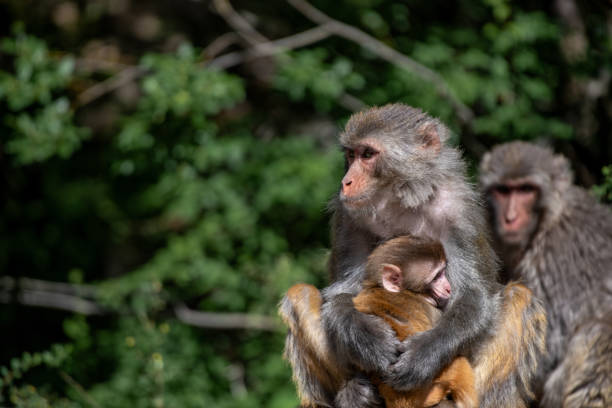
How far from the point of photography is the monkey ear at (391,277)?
3.89 m

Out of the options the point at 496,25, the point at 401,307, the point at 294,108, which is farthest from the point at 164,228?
the point at 401,307

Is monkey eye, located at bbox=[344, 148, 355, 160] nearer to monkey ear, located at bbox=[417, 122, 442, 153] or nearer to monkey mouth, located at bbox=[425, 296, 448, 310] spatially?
monkey ear, located at bbox=[417, 122, 442, 153]

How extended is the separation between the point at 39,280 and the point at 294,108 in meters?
3.43

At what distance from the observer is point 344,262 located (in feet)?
14.5

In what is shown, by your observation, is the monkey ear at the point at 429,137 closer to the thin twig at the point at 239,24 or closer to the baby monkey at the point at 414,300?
the baby monkey at the point at 414,300

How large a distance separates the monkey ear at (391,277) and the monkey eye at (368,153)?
0.68 metres

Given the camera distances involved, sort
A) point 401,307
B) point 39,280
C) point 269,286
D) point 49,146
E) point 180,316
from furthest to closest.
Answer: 1. point 39,280
2. point 180,316
3. point 269,286
4. point 49,146
5. point 401,307

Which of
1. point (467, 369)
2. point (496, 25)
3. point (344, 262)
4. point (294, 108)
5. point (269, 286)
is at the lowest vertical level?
point (467, 369)

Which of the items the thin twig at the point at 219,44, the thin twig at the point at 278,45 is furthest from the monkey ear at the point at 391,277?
the thin twig at the point at 219,44

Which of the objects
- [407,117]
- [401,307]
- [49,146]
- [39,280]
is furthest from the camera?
[39,280]

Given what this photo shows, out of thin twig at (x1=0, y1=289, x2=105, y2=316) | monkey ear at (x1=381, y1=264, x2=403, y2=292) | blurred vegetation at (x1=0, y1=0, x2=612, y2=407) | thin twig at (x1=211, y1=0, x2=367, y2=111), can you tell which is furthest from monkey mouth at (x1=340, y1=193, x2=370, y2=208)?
thin twig at (x1=0, y1=289, x2=105, y2=316)

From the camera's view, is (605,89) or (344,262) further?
(605,89)

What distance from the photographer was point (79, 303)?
25.7 ft

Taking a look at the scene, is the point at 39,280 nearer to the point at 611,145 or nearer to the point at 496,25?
the point at 496,25
